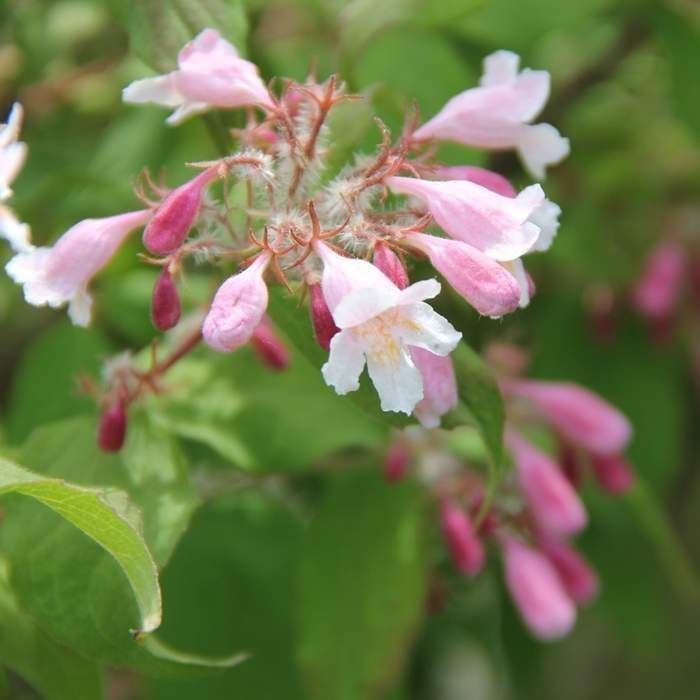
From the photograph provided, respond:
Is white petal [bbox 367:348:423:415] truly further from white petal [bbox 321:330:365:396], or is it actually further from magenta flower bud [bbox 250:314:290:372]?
magenta flower bud [bbox 250:314:290:372]

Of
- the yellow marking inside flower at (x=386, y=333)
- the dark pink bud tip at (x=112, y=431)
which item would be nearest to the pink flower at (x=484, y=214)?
the yellow marking inside flower at (x=386, y=333)

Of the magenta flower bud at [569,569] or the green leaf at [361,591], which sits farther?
the magenta flower bud at [569,569]

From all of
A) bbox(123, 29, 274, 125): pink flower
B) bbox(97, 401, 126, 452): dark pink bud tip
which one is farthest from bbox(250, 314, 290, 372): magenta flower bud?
bbox(123, 29, 274, 125): pink flower

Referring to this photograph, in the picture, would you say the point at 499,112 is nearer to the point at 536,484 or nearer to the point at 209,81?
the point at 209,81

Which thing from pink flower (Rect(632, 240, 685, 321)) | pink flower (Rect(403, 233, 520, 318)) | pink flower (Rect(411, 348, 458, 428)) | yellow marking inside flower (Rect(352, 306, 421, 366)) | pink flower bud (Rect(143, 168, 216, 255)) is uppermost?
pink flower bud (Rect(143, 168, 216, 255))

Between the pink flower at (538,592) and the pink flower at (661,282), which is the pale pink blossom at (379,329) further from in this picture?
the pink flower at (661,282)

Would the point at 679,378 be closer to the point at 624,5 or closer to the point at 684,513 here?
the point at 624,5

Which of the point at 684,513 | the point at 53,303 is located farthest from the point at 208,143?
the point at 684,513
